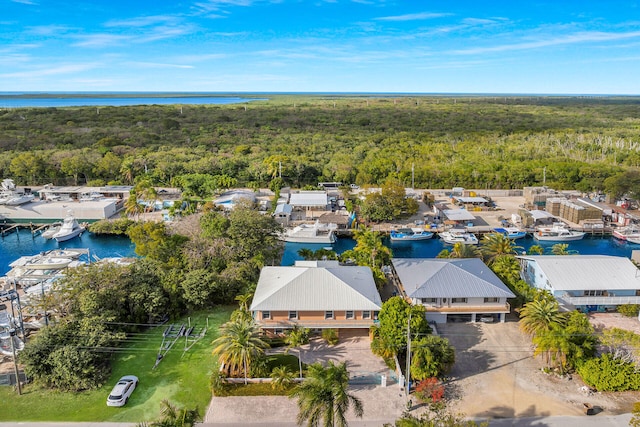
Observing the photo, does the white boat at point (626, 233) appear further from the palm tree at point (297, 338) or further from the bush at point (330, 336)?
the palm tree at point (297, 338)

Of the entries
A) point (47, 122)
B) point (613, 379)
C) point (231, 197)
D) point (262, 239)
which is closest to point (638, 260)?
point (613, 379)

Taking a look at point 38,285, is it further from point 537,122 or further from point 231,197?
point 537,122

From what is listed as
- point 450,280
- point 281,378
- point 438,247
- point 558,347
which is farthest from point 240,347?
point 438,247

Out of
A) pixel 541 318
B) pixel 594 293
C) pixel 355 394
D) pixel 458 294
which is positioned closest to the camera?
pixel 355 394

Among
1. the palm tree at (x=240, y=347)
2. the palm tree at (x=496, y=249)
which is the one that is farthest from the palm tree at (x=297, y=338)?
the palm tree at (x=496, y=249)

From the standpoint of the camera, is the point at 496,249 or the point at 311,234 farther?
the point at 311,234

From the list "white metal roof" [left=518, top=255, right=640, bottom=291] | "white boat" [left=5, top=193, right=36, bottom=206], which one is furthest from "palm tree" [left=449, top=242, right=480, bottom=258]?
"white boat" [left=5, top=193, right=36, bottom=206]

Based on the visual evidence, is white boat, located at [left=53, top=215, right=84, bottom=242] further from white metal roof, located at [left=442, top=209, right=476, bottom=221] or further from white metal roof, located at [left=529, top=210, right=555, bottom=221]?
→ white metal roof, located at [left=529, top=210, right=555, bottom=221]

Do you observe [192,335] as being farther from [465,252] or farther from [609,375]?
[609,375]
